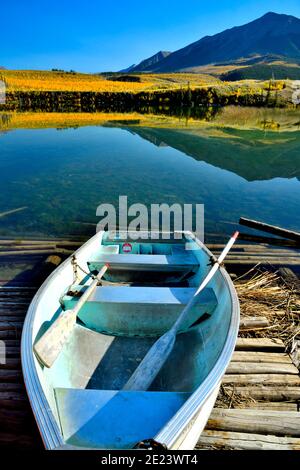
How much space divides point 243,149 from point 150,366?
2352cm

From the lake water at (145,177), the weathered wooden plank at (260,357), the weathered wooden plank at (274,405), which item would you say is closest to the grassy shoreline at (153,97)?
the lake water at (145,177)

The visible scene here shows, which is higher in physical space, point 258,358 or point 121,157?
point 121,157

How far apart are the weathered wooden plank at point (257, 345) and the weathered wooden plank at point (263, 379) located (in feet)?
1.86

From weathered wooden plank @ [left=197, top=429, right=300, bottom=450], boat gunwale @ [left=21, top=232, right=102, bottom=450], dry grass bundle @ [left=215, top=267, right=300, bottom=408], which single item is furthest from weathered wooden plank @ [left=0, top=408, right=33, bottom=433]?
dry grass bundle @ [left=215, top=267, right=300, bottom=408]

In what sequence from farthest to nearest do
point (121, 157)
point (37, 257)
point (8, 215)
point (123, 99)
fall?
1. point (123, 99)
2. point (121, 157)
3. point (8, 215)
4. point (37, 257)

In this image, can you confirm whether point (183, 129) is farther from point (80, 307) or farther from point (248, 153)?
point (80, 307)

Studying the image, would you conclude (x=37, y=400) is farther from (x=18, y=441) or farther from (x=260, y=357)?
(x=260, y=357)

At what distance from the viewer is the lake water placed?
12398mm

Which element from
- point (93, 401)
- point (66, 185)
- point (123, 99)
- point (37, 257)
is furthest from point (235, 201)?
point (123, 99)

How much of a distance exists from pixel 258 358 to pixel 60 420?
2.91 meters

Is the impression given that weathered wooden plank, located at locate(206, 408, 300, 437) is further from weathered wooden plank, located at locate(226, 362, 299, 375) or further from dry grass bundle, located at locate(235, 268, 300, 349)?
dry grass bundle, located at locate(235, 268, 300, 349)

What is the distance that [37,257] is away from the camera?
849cm

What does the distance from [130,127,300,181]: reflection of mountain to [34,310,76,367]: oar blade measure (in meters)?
15.6

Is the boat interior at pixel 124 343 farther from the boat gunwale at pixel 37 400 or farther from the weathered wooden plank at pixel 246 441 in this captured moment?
the weathered wooden plank at pixel 246 441
